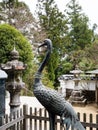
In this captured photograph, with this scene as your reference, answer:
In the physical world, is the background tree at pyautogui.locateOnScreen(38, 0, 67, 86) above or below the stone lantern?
above

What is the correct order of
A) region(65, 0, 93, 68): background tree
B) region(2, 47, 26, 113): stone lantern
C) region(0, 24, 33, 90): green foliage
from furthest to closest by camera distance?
region(65, 0, 93, 68): background tree → region(0, 24, 33, 90): green foliage → region(2, 47, 26, 113): stone lantern

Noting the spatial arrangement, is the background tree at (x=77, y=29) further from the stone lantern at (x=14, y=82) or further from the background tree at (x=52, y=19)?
the stone lantern at (x=14, y=82)

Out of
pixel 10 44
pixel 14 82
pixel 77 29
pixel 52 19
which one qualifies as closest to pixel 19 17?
pixel 10 44

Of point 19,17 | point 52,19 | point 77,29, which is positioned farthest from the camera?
point 77,29

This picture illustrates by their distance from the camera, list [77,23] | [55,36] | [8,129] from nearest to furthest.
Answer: [8,129] < [55,36] < [77,23]

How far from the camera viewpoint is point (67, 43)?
17.1 m

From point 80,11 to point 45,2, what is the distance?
4971 mm

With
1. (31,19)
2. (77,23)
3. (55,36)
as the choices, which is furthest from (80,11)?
(31,19)

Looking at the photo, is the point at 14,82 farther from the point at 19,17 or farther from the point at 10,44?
the point at 19,17

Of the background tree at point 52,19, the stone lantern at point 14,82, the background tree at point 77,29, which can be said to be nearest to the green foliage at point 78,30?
the background tree at point 77,29

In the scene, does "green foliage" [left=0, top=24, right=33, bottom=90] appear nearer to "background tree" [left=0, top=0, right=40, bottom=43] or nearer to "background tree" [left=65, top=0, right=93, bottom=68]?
"background tree" [left=0, top=0, right=40, bottom=43]

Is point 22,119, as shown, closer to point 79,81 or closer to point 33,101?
point 33,101

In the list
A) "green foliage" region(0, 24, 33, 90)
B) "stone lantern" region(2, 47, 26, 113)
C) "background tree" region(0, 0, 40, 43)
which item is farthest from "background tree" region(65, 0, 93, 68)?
"stone lantern" region(2, 47, 26, 113)

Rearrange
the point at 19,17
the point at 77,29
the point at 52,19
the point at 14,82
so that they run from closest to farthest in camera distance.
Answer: the point at 14,82 < the point at 19,17 < the point at 52,19 < the point at 77,29
